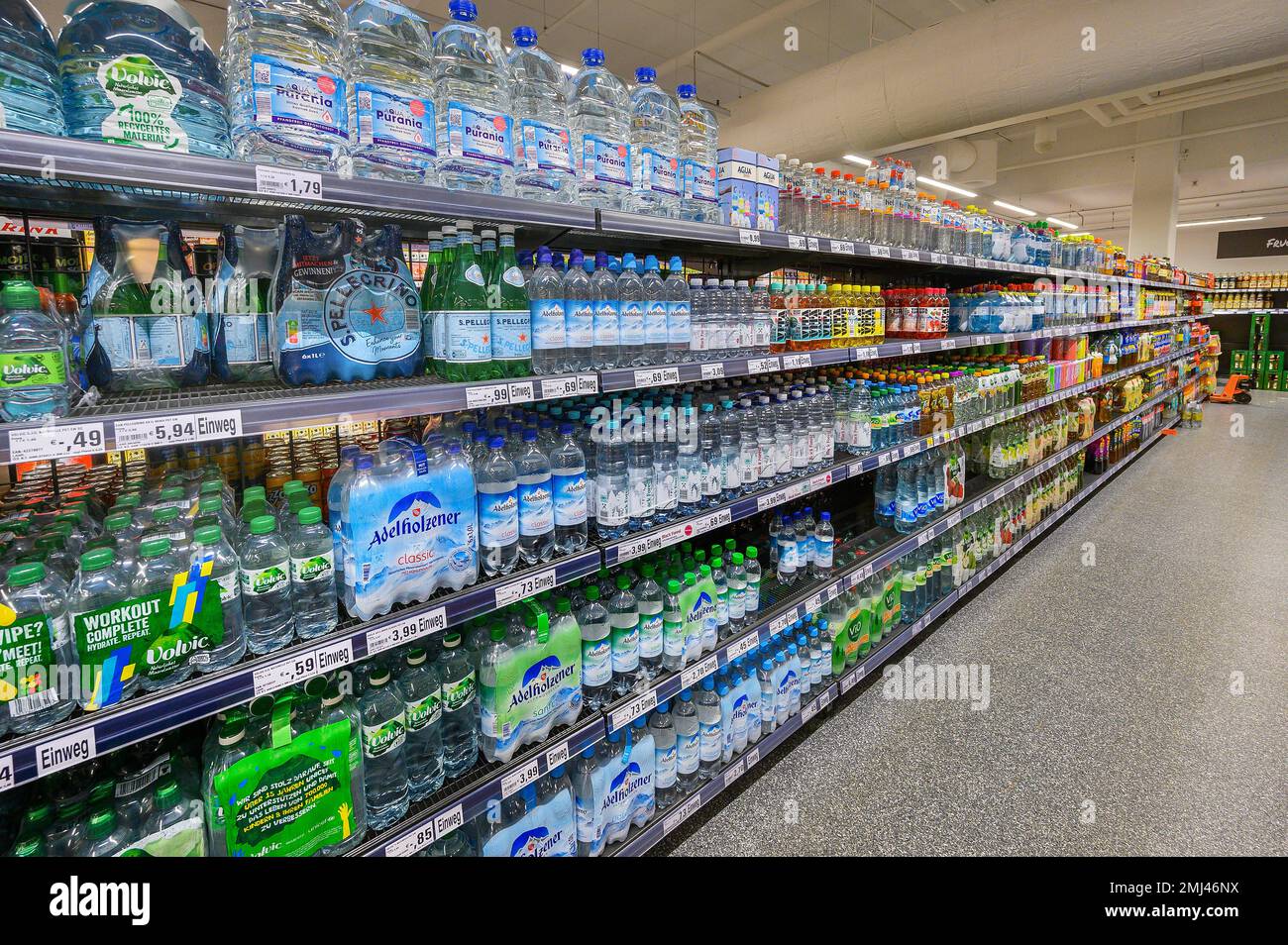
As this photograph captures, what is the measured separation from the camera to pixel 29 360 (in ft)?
3.22

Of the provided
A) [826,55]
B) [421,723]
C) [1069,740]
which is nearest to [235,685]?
[421,723]

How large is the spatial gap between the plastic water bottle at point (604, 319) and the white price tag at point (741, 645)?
1025 mm

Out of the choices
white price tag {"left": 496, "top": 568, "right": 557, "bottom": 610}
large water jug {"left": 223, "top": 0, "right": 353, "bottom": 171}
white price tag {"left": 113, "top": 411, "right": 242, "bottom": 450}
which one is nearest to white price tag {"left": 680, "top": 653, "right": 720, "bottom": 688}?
white price tag {"left": 496, "top": 568, "right": 557, "bottom": 610}

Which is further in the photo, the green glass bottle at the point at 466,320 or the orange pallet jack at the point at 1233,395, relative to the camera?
the orange pallet jack at the point at 1233,395

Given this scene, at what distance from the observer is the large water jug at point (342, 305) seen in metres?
1.32

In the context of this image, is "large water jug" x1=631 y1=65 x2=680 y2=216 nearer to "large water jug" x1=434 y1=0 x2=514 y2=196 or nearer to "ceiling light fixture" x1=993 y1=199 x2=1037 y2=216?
"large water jug" x1=434 y1=0 x2=514 y2=196

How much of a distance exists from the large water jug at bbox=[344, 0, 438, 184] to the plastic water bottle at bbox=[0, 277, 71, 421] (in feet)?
1.80

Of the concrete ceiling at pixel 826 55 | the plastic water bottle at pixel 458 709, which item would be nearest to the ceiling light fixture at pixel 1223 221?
the concrete ceiling at pixel 826 55

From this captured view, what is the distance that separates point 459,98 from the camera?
1.44 m

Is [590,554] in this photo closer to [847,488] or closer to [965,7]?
[847,488]

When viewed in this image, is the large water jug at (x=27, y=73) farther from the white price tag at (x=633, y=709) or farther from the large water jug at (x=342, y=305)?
the white price tag at (x=633, y=709)

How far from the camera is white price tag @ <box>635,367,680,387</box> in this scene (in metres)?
1.71

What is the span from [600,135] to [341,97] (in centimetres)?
72

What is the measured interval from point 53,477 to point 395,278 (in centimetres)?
119
